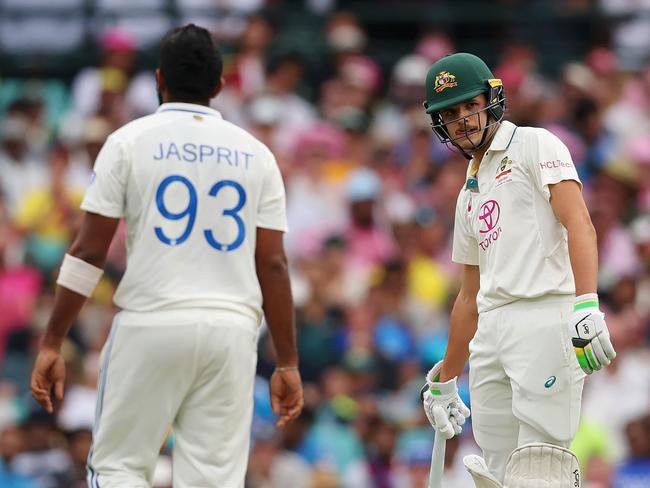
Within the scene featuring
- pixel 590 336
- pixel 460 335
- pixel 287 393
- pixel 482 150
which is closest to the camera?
pixel 590 336

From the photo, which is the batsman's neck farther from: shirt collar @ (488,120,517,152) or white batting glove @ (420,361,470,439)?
white batting glove @ (420,361,470,439)

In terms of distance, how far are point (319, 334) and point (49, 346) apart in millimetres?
4939

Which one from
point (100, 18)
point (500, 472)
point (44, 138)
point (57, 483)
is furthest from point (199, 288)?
point (100, 18)

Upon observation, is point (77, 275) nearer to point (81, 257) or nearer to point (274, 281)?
point (81, 257)

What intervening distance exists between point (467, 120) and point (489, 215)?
44 centimetres

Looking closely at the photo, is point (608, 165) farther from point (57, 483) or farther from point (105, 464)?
point (105, 464)

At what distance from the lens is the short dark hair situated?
6.63 meters

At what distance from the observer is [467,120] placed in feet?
20.9

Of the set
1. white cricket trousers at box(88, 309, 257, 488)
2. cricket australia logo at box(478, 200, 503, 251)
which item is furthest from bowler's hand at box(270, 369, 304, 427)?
cricket australia logo at box(478, 200, 503, 251)

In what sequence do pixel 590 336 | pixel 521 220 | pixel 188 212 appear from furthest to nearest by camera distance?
1. pixel 188 212
2. pixel 521 220
3. pixel 590 336

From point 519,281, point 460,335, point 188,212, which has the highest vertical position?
point 188,212

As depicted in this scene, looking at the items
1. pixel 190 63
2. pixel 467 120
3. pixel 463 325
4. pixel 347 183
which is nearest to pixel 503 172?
pixel 467 120

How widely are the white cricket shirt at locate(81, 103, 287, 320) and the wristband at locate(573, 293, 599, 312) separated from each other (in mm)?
1568

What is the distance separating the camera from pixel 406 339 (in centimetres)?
1157
